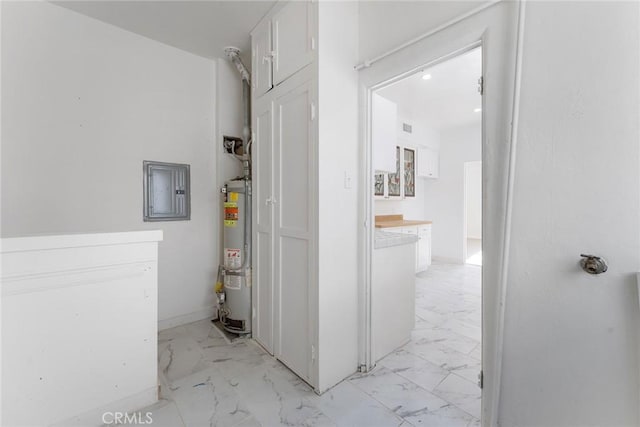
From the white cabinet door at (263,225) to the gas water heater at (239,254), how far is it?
0.31ft

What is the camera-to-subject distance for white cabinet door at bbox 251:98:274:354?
2160 mm

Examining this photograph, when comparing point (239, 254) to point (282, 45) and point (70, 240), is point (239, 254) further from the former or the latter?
point (282, 45)

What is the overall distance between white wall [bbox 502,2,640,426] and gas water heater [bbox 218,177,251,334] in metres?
1.98

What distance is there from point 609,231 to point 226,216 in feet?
8.29

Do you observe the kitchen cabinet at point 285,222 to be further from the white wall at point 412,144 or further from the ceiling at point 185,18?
the white wall at point 412,144

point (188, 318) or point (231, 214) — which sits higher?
point (231, 214)

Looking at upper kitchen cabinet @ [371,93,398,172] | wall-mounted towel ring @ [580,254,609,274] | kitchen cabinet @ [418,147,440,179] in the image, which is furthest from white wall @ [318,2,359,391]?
kitchen cabinet @ [418,147,440,179]

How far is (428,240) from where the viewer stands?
4867 mm

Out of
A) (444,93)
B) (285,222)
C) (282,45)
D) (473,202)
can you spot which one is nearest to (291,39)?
(282,45)

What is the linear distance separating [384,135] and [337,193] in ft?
2.82

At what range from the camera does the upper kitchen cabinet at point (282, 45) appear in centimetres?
179

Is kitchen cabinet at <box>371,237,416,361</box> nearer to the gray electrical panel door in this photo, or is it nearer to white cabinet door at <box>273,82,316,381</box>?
white cabinet door at <box>273,82,316,381</box>

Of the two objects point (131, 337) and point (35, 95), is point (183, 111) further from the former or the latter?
point (131, 337)

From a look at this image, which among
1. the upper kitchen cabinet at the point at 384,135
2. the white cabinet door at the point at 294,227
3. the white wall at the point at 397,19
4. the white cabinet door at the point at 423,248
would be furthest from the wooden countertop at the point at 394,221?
the white wall at the point at 397,19
